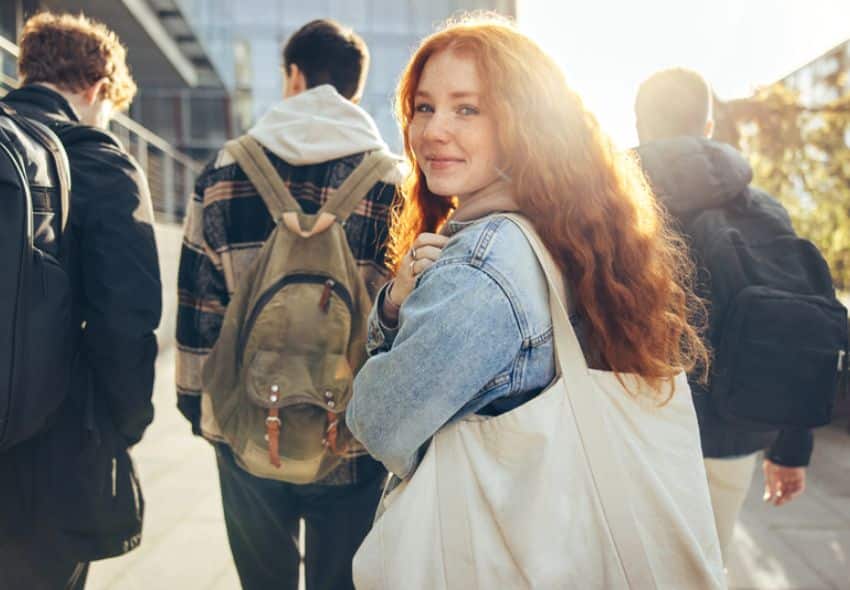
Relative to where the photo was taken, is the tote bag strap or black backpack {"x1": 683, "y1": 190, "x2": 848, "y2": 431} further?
black backpack {"x1": 683, "y1": 190, "x2": 848, "y2": 431}

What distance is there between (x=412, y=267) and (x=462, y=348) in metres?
0.27

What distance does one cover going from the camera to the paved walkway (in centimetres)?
357

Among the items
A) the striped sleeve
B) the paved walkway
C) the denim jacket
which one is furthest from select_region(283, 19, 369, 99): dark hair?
the paved walkway

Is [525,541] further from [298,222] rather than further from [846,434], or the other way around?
[846,434]

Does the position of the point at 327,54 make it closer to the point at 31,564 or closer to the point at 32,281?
the point at 32,281

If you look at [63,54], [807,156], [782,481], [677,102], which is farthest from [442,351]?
[807,156]

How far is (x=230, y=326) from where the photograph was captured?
7.34 ft

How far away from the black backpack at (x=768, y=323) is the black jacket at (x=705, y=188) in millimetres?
46

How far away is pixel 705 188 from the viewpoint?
239 cm

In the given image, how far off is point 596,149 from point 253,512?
1.55 metres

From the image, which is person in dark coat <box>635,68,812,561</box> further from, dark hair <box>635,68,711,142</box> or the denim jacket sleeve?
the denim jacket sleeve

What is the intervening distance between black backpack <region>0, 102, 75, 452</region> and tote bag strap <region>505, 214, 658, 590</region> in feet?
4.14

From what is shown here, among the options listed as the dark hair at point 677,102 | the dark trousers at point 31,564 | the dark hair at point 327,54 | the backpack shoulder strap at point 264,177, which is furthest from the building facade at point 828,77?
the dark trousers at point 31,564

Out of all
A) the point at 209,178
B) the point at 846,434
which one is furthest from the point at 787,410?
the point at 846,434
